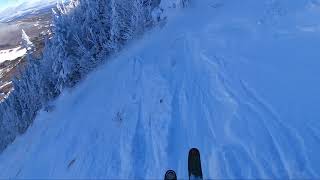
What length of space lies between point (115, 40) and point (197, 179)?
1226 cm

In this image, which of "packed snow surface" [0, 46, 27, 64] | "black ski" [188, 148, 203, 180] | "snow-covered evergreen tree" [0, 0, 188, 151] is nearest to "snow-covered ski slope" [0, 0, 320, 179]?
"black ski" [188, 148, 203, 180]

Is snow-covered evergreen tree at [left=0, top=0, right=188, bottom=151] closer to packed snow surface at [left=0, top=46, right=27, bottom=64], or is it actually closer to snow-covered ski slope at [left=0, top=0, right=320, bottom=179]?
snow-covered ski slope at [left=0, top=0, right=320, bottom=179]

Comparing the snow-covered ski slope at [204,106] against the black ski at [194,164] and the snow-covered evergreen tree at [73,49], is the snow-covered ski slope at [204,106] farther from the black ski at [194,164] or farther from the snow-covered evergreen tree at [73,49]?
the snow-covered evergreen tree at [73,49]

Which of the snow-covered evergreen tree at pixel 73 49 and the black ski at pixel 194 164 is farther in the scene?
the snow-covered evergreen tree at pixel 73 49

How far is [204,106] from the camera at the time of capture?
9.96 m

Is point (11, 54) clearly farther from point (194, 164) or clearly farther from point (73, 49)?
point (194, 164)

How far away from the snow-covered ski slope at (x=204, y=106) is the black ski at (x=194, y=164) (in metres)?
1.38

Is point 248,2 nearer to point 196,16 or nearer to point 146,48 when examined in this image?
point 196,16

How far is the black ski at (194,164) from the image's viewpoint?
19.5ft

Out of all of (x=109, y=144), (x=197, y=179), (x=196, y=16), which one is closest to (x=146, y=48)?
(x=196, y=16)

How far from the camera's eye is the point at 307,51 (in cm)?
1048

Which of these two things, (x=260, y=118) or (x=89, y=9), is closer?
(x=260, y=118)

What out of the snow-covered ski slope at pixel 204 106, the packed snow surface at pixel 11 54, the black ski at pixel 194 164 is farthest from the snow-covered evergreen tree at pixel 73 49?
the packed snow surface at pixel 11 54

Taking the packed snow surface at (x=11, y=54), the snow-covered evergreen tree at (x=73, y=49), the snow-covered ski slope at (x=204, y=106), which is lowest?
the packed snow surface at (x=11, y=54)
